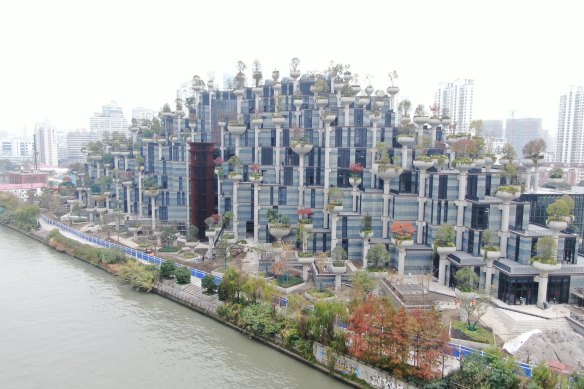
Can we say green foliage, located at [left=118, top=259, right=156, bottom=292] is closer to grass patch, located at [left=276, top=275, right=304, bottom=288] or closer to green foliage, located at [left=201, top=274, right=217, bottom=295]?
green foliage, located at [left=201, top=274, right=217, bottom=295]

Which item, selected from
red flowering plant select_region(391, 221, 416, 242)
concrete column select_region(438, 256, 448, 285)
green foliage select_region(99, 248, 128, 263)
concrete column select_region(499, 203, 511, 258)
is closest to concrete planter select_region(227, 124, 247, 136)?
green foliage select_region(99, 248, 128, 263)

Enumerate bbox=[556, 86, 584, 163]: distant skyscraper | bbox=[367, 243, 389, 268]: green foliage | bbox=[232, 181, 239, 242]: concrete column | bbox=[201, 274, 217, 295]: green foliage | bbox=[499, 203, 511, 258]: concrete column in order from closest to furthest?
bbox=[367, 243, 389, 268]: green foliage, bbox=[201, 274, 217, 295]: green foliage, bbox=[499, 203, 511, 258]: concrete column, bbox=[232, 181, 239, 242]: concrete column, bbox=[556, 86, 584, 163]: distant skyscraper

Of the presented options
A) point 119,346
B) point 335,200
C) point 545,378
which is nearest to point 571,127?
point 335,200

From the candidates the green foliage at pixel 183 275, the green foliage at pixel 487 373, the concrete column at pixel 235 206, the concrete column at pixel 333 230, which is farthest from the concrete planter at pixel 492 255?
the concrete column at pixel 235 206

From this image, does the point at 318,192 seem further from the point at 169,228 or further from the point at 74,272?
the point at 74,272

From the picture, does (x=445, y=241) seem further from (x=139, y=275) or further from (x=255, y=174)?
(x=139, y=275)

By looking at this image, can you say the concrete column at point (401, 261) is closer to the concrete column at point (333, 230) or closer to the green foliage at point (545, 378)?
the concrete column at point (333, 230)
